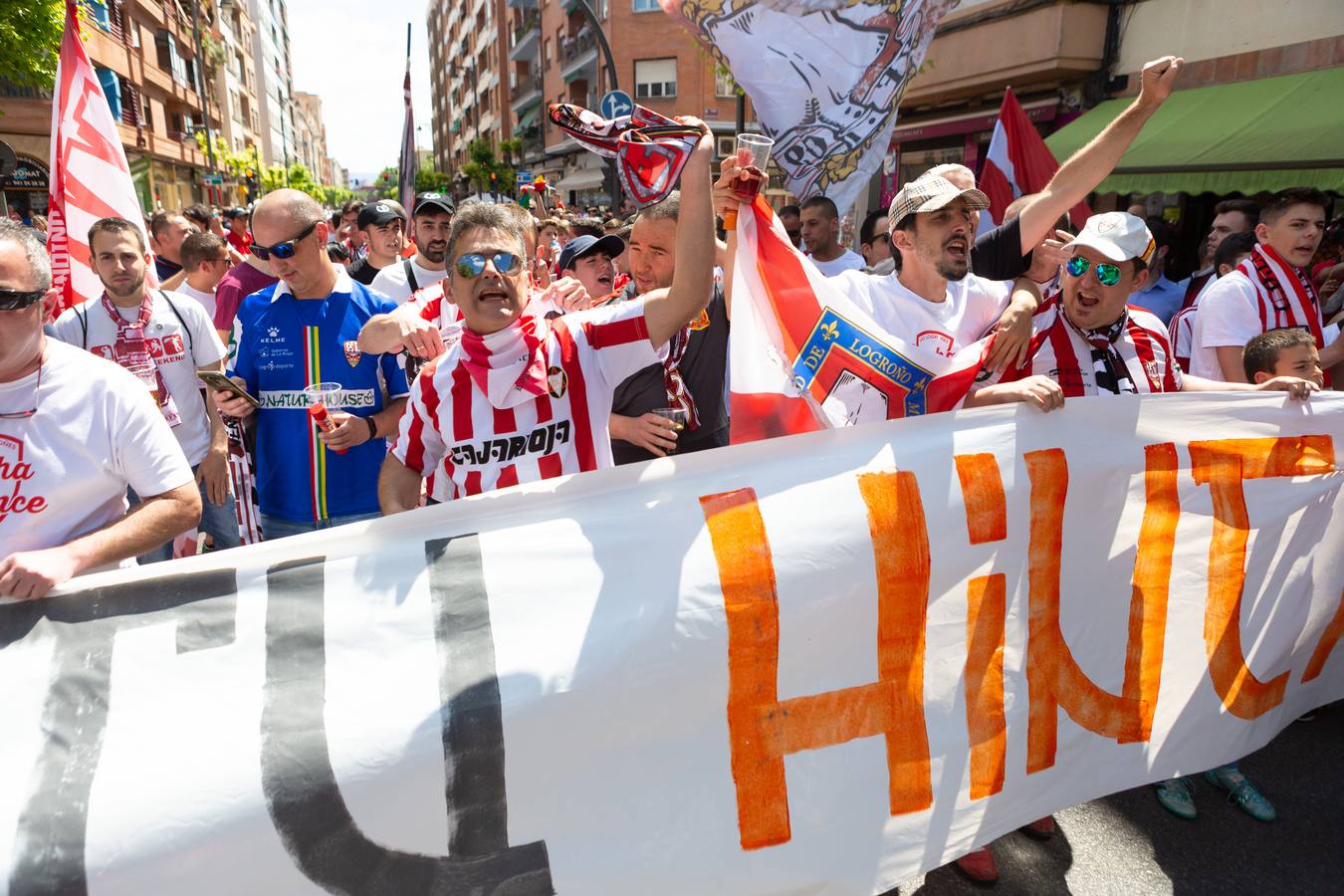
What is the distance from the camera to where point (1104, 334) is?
2.97 m

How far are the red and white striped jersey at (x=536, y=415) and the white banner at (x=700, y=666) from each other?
0.88 feet

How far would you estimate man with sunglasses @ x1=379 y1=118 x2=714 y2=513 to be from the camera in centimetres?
238

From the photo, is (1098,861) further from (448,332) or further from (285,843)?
(448,332)

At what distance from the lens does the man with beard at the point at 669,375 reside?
303cm

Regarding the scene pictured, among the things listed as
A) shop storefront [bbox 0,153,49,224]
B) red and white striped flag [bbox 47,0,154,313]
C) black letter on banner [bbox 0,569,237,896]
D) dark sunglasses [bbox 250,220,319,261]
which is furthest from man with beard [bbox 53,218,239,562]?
shop storefront [bbox 0,153,49,224]

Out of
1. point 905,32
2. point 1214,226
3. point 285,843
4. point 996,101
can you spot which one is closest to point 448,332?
point 285,843

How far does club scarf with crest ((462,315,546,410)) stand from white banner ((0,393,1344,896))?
1.08 ft

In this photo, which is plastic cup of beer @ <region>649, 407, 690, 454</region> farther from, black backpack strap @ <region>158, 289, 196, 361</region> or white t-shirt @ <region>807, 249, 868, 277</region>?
white t-shirt @ <region>807, 249, 868, 277</region>

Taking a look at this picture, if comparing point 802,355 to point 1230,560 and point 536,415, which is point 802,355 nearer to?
point 536,415

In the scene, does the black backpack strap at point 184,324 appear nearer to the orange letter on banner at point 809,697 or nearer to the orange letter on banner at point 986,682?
the orange letter on banner at point 809,697

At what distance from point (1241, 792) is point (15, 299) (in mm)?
4041

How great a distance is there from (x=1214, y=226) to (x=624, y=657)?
661cm

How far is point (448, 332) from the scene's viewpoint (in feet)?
9.63

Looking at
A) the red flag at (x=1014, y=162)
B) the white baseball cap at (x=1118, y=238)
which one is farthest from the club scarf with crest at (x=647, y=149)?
the red flag at (x=1014, y=162)
